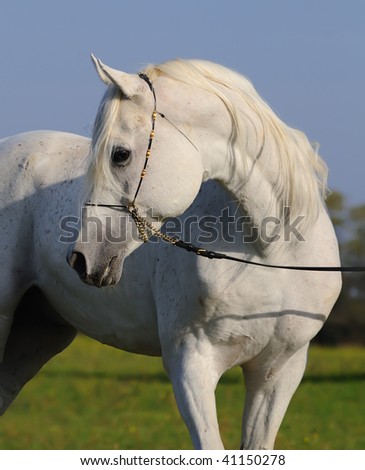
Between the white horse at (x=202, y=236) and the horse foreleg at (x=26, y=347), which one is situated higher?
the white horse at (x=202, y=236)

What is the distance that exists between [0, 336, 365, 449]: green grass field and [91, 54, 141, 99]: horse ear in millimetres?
3523

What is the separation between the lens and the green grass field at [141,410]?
9.12m

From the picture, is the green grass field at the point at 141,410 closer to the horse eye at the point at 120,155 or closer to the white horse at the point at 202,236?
the white horse at the point at 202,236

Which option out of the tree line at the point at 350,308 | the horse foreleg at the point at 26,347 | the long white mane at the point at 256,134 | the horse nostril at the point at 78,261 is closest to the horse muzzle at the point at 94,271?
the horse nostril at the point at 78,261

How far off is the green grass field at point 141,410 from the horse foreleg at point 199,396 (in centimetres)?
261

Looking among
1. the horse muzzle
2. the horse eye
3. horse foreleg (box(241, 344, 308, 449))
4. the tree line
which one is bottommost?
the tree line

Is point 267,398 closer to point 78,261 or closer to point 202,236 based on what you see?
point 202,236

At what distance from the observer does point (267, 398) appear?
4.66 meters

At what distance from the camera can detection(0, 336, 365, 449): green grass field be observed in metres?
9.12

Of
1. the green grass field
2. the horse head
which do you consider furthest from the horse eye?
the green grass field

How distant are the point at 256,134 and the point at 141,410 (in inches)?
355

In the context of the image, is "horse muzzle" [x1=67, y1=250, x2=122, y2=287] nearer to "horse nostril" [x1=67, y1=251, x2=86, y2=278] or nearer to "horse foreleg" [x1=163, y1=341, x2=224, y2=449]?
"horse nostril" [x1=67, y1=251, x2=86, y2=278]

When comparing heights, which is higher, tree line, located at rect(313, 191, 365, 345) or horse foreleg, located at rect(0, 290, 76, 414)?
horse foreleg, located at rect(0, 290, 76, 414)

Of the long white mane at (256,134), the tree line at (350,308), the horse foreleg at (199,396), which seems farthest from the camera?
the tree line at (350,308)
